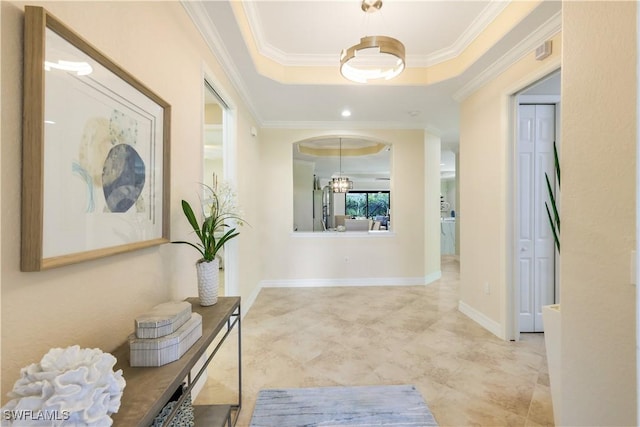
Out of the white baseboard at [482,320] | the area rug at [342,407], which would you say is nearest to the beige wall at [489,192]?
the white baseboard at [482,320]

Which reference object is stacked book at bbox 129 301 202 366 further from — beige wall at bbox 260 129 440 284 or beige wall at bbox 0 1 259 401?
beige wall at bbox 260 129 440 284

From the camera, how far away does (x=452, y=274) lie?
217 inches

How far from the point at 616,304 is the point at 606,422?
18.2 inches

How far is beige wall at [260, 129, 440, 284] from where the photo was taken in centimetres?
465

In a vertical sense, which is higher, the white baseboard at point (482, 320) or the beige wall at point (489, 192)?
the beige wall at point (489, 192)

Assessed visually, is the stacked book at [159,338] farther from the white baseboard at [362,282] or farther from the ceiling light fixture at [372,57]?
the white baseboard at [362,282]

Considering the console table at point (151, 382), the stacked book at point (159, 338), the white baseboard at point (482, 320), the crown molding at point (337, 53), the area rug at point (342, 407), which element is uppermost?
the crown molding at point (337, 53)

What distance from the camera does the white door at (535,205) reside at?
285 centimetres

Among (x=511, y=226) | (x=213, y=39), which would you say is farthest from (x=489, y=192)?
(x=213, y=39)

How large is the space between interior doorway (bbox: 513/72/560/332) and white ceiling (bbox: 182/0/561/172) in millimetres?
590

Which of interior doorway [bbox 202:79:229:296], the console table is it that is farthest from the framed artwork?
interior doorway [bbox 202:79:229:296]

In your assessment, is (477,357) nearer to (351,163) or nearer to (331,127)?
(331,127)

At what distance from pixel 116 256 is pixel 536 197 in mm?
3492

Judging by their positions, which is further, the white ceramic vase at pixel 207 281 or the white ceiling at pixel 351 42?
the white ceiling at pixel 351 42
